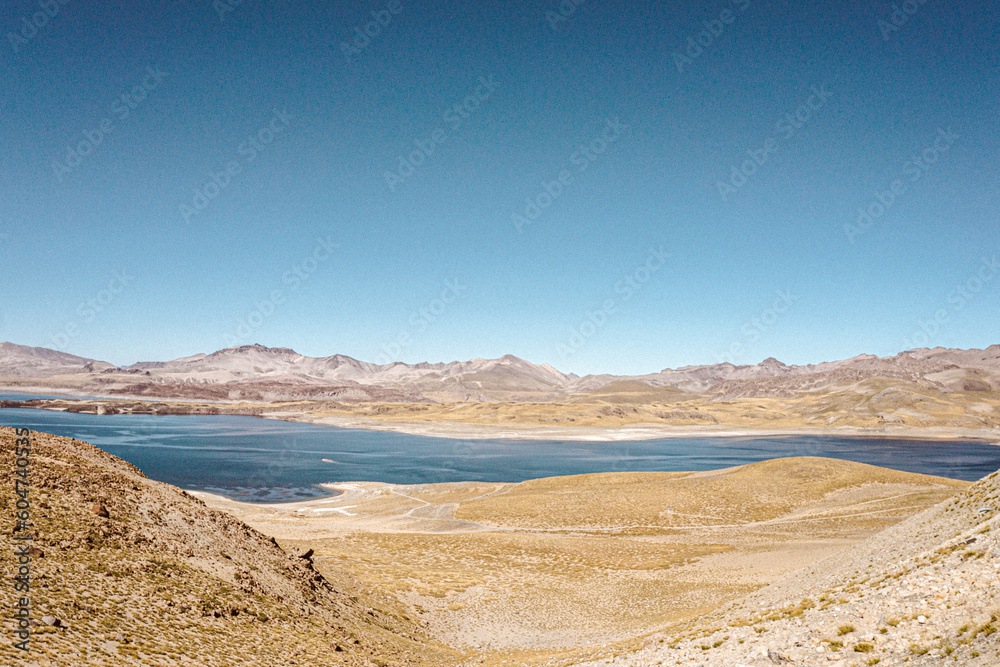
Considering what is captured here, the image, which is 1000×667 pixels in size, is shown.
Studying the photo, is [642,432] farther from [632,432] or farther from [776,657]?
[776,657]

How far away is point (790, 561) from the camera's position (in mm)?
33125

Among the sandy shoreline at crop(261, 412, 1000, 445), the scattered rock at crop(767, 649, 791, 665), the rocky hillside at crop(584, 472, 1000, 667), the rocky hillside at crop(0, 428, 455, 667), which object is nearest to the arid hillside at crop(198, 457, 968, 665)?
the rocky hillside at crop(584, 472, 1000, 667)

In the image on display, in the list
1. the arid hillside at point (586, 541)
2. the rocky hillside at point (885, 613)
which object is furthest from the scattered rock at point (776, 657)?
the arid hillside at point (586, 541)

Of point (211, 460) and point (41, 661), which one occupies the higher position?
point (41, 661)

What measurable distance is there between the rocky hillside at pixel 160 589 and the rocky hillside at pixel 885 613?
10.1 meters

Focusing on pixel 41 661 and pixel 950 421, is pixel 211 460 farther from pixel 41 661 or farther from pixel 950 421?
pixel 950 421

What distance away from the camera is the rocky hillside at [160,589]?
1327 cm

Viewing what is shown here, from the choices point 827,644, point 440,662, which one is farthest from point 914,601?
point 440,662

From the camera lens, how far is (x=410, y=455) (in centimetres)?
12000

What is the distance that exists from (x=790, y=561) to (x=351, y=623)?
88.3 feet

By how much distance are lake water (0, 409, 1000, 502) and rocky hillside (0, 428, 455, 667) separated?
5203cm

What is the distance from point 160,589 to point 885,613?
19.7 meters

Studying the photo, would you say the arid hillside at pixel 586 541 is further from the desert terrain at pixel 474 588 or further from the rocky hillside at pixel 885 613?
the rocky hillside at pixel 885 613

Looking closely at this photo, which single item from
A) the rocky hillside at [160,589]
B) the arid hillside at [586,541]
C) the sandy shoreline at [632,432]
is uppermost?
the rocky hillside at [160,589]
